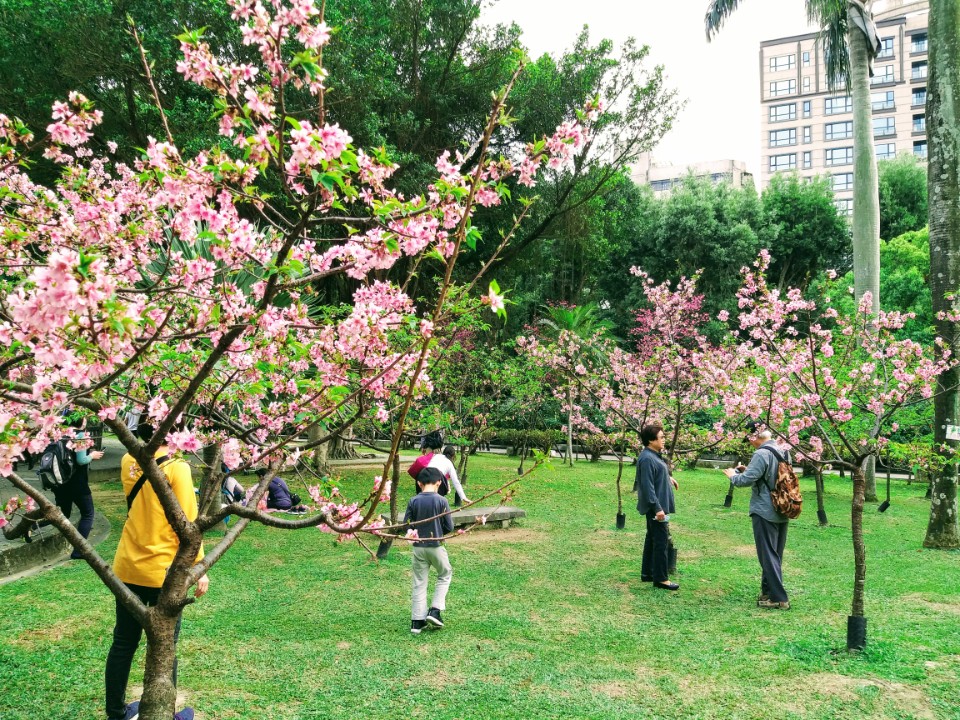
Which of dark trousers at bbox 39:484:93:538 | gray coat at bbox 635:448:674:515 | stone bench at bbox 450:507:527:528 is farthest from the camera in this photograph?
stone bench at bbox 450:507:527:528

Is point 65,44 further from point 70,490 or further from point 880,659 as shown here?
point 880,659

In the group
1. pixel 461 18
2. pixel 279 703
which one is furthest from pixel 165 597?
pixel 461 18

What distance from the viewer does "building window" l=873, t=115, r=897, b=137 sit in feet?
173

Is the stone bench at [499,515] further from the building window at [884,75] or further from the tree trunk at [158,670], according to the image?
the building window at [884,75]

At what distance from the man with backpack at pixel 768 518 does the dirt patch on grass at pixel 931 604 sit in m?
1.27

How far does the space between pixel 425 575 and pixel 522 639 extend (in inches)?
37.7

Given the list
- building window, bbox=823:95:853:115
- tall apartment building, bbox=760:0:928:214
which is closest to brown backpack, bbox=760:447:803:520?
tall apartment building, bbox=760:0:928:214

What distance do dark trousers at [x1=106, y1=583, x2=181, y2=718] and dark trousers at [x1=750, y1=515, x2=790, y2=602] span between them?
5.10 m

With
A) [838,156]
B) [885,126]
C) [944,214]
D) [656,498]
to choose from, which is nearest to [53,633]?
[656,498]

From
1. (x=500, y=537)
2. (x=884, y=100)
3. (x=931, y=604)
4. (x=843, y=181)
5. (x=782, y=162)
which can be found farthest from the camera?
(x=782, y=162)

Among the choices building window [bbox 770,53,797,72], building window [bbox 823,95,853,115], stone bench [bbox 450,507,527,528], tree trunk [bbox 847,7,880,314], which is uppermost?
building window [bbox 770,53,797,72]

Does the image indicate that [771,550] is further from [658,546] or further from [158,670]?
[158,670]

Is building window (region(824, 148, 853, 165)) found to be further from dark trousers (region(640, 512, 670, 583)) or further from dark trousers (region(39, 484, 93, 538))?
dark trousers (region(39, 484, 93, 538))

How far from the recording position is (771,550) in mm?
6359
